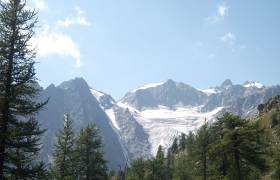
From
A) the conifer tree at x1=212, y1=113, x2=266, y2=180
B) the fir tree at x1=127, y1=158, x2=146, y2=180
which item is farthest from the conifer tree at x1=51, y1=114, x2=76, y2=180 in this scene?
the fir tree at x1=127, y1=158, x2=146, y2=180

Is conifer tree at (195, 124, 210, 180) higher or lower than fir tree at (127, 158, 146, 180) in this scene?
higher

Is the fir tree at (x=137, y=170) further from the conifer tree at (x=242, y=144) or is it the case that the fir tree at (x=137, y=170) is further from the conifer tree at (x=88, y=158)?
the conifer tree at (x=242, y=144)

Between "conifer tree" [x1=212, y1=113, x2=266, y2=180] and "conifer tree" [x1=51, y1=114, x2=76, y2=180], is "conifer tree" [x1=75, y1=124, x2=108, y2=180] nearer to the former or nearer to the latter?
"conifer tree" [x1=51, y1=114, x2=76, y2=180]

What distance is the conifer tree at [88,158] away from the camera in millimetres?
49000

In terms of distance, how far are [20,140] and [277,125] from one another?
371ft

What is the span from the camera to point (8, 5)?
3006 centimetres

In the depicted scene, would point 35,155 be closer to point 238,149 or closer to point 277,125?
point 238,149

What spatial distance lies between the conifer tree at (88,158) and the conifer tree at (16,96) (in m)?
19.2

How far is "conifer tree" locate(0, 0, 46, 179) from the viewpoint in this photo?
90.5ft

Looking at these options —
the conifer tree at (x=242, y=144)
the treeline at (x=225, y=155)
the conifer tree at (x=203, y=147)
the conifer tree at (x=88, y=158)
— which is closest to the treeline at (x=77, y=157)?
the conifer tree at (x=88, y=158)

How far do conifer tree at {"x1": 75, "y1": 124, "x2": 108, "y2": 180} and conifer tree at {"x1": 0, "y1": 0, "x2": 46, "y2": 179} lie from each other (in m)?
19.2

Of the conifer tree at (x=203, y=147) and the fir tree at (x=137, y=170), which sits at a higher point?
the conifer tree at (x=203, y=147)

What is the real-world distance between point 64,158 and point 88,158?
3.11 m

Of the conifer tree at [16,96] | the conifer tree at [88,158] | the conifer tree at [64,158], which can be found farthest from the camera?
the conifer tree at [88,158]
